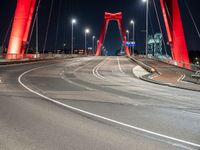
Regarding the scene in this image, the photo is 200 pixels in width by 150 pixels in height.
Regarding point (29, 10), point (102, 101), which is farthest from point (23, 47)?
point (102, 101)

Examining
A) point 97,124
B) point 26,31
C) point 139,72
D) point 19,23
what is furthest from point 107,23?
point 97,124

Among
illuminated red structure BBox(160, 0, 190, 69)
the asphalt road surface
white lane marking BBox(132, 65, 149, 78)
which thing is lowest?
white lane marking BBox(132, 65, 149, 78)

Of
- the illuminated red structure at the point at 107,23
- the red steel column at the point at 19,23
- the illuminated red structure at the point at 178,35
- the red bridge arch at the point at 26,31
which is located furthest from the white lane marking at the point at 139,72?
the illuminated red structure at the point at 107,23

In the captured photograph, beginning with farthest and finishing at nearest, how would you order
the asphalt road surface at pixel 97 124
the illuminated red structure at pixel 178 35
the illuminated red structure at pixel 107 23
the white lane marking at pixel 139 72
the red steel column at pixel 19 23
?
1. the illuminated red structure at pixel 107 23
2. the red steel column at pixel 19 23
3. the illuminated red structure at pixel 178 35
4. the white lane marking at pixel 139 72
5. the asphalt road surface at pixel 97 124

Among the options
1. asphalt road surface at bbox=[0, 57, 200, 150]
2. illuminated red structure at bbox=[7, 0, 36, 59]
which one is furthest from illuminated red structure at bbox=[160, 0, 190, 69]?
asphalt road surface at bbox=[0, 57, 200, 150]

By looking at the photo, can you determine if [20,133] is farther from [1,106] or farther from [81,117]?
[1,106]

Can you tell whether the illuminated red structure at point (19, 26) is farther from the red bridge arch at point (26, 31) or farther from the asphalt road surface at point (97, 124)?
the asphalt road surface at point (97, 124)

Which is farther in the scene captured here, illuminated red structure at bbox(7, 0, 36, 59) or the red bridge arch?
illuminated red structure at bbox(7, 0, 36, 59)

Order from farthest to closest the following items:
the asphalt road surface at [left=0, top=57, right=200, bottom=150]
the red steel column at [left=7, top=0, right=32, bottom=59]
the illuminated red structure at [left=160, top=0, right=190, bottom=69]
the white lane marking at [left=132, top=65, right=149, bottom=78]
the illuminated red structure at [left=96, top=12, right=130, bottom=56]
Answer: the illuminated red structure at [left=96, top=12, right=130, bottom=56] → the red steel column at [left=7, top=0, right=32, bottom=59] → the illuminated red structure at [left=160, top=0, right=190, bottom=69] → the white lane marking at [left=132, top=65, right=149, bottom=78] → the asphalt road surface at [left=0, top=57, right=200, bottom=150]

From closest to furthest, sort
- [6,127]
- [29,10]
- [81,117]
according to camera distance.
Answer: [6,127], [81,117], [29,10]

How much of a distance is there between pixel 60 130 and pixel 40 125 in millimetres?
832

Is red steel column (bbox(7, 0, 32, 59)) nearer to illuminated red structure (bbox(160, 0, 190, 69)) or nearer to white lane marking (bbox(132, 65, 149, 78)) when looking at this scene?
white lane marking (bbox(132, 65, 149, 78))

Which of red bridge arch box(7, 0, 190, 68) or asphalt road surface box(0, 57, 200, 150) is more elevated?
red bridge arch box(7, 0, 190, 68)

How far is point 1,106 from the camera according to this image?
1342 cm
